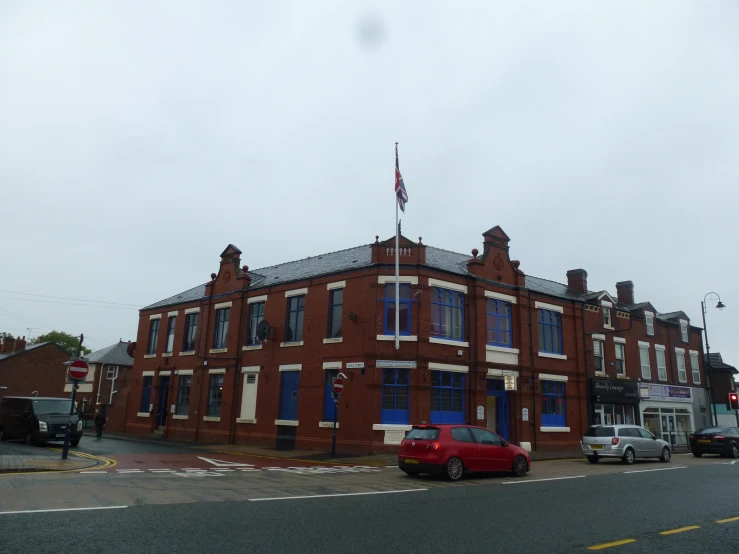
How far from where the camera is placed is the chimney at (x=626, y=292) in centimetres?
3875

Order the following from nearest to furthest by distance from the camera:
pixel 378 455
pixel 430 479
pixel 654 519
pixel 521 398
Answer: pixel 654 519 < pixel 430 479 < pixel 378 455 < pixel 521 398

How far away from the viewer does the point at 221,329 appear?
1264 inches

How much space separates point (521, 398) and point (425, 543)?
70.1 ft

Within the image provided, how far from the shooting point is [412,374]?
23.7 m

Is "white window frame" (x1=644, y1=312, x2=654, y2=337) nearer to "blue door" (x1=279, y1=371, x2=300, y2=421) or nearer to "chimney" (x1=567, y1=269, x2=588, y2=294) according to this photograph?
"chimney" (x1=567, y1=269, x2=588, y2=294)

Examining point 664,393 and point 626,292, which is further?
point 626,292

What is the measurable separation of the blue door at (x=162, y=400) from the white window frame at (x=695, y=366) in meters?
36.0

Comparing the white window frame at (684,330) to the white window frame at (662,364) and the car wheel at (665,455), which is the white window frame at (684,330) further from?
the car wheel at (665,455)

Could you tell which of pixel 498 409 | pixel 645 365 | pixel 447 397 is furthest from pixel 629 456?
pixel 645 365

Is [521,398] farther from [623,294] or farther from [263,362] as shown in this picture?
[623,294]

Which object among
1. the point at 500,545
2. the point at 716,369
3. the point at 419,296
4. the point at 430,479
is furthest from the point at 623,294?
the point at 500,545

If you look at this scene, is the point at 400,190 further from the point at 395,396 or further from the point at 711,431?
the point at 711,431

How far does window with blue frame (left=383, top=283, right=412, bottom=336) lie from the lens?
24.1 meters

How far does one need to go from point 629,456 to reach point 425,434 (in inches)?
440
